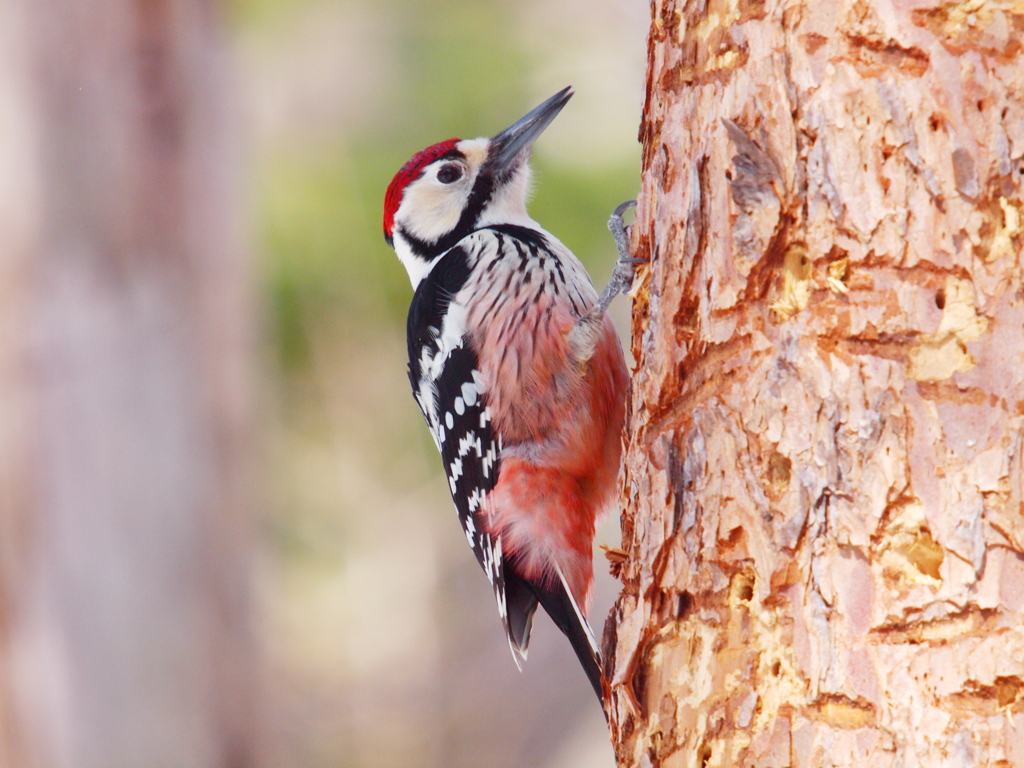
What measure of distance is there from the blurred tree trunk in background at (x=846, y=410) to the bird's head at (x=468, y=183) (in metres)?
1.62

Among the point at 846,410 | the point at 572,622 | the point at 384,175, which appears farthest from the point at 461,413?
the point at 384,175

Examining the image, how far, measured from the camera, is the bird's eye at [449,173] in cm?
318

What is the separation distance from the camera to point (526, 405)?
8.38ft

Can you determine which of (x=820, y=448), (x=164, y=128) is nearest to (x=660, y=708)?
(x=820, y=448)

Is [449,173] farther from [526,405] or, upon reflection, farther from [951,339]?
[951,339]

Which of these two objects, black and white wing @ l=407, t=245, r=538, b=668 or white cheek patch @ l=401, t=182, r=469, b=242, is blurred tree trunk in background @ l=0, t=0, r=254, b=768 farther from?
black and white wing @ l=407, t=245, r=538, b=668

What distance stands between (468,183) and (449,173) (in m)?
0.07

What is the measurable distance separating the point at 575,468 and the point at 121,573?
7.94ft

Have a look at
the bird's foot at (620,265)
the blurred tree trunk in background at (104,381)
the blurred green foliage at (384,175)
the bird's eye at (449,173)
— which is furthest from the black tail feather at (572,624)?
the blurred green foliage at (384,175)

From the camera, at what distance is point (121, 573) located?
4.14 metres

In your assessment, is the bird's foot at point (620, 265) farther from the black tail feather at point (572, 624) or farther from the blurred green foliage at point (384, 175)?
the blurred green foliage at point (384, 175)

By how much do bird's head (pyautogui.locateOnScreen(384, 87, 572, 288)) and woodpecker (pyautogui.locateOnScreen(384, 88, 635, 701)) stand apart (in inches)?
9.4

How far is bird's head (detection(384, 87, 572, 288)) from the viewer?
3180mm

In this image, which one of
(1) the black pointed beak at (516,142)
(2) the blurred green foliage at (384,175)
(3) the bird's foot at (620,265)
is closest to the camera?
(3) the bird's foot at (620,265)
